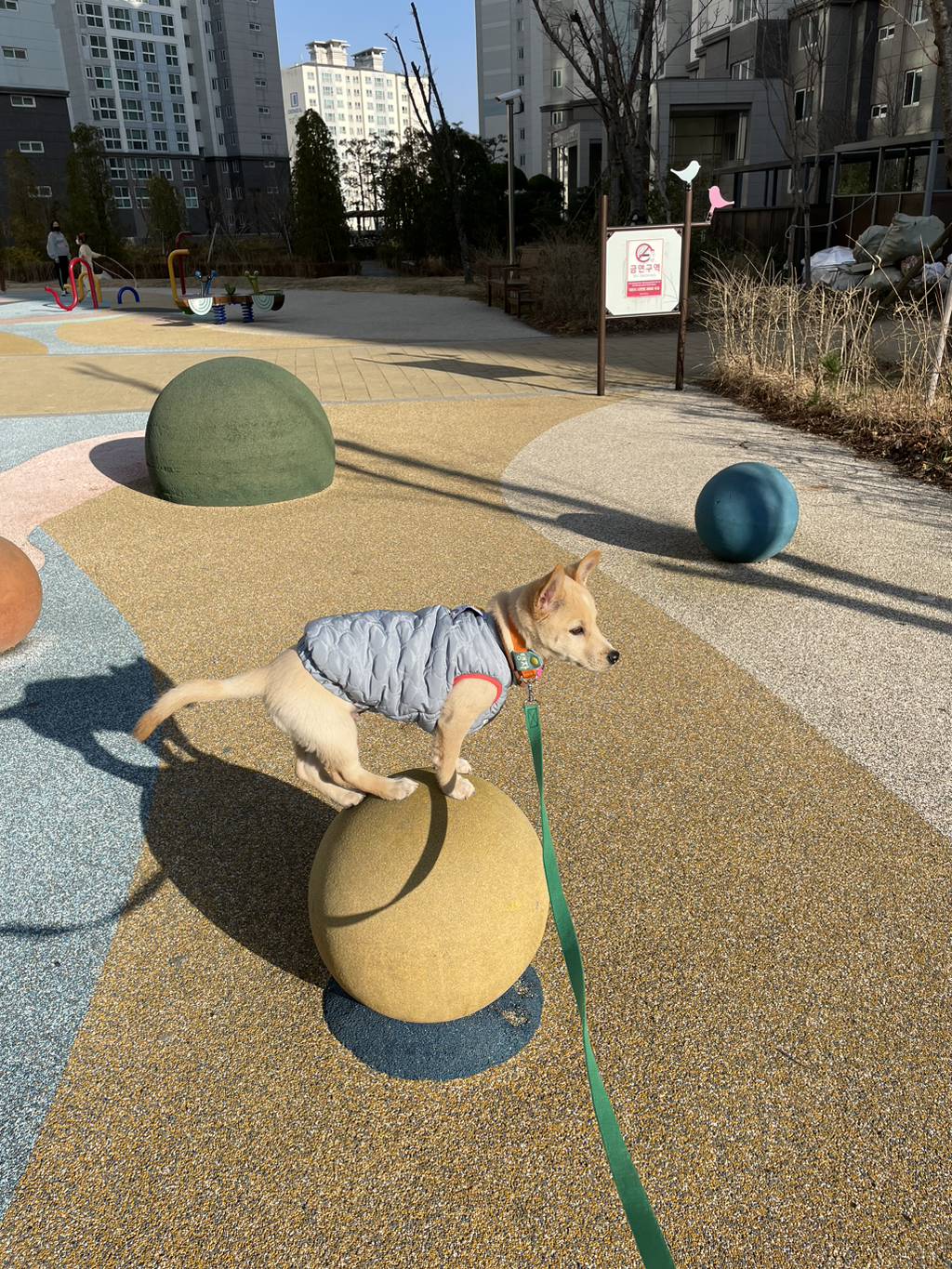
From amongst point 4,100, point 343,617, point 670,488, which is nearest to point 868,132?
point 670,488

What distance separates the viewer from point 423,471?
10.0 metres

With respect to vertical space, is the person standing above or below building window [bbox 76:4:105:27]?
below

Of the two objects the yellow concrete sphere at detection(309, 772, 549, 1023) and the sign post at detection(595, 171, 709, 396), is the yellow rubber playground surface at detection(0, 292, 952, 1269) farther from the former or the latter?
the sign post at detection(595, 171, 709, 396)

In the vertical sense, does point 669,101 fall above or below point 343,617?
above

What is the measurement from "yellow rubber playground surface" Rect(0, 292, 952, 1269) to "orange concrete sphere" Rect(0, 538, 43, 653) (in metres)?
0.21

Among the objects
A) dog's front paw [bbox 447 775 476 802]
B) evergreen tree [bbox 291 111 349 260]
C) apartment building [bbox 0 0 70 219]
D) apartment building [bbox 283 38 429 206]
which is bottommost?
dog's front paw [bbox 447 775 476 802]

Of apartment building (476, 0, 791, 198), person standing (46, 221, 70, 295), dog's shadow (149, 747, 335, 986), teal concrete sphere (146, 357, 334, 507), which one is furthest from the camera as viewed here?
apartment building (476, 0, 791, 198)

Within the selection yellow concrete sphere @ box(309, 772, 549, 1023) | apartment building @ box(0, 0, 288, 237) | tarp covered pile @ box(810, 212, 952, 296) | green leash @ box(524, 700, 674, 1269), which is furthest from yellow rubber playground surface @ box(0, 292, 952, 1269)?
apartment building @ box(0, 0, 288, 237)

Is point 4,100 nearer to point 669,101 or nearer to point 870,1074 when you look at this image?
point 669,101

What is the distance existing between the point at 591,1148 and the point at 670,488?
7.38 m

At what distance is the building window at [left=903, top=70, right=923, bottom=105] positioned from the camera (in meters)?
33.2

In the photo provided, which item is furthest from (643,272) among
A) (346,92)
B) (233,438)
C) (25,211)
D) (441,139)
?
(346,92)

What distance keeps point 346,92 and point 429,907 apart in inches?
8306

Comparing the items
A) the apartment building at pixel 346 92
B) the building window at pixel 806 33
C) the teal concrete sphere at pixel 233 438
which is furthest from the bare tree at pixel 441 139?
the apartment building at pixel 346 92
